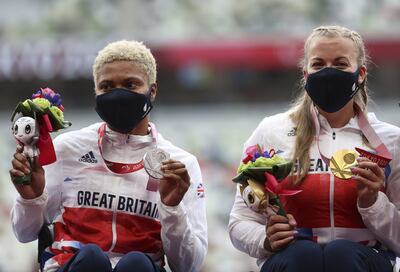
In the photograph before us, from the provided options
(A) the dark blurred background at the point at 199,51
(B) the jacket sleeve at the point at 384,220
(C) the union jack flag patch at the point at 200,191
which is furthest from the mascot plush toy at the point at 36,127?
(A) the dark blurred background at the point at 199,51

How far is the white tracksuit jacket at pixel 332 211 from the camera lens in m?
3.44

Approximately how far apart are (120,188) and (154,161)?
28cm

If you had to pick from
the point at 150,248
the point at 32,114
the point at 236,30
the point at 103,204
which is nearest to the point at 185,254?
the point at 150,248

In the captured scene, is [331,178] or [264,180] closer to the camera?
[264,180]

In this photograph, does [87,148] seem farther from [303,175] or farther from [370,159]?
[370,159]

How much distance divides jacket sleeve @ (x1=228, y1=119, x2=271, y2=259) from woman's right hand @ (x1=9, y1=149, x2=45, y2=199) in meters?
0.72

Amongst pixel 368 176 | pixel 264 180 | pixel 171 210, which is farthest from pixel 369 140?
pixel 171 210

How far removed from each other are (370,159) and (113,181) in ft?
3.22

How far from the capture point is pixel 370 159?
3365 mm

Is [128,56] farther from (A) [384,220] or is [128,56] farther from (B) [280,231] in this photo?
(A) [384,220]

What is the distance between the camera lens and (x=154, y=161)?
3471 mm

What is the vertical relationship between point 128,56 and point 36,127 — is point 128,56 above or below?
above

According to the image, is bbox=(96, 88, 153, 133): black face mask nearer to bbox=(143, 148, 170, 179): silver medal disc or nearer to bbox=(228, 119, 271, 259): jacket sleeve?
bbox=(143, 148, 170, 179): silver medal disc

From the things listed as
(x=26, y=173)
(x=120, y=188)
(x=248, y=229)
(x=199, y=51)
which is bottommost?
(x=199, y=51)
